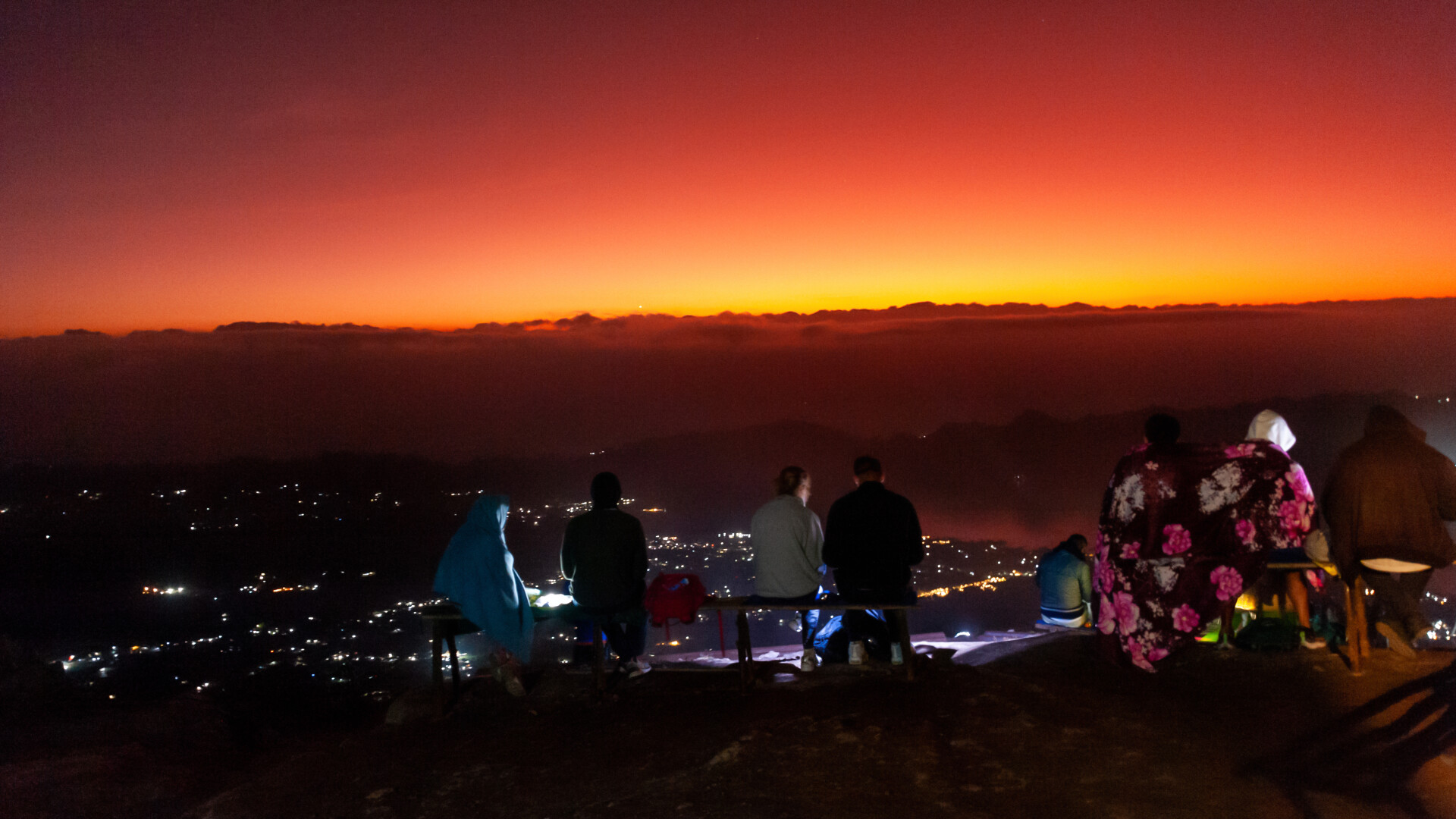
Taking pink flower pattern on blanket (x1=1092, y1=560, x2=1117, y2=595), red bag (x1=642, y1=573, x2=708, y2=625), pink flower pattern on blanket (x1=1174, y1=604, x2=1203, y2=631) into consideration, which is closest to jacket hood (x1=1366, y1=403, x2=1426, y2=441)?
pink flower pattern on blanket (x1=1174, y1=604, x2=1203, y2=631)

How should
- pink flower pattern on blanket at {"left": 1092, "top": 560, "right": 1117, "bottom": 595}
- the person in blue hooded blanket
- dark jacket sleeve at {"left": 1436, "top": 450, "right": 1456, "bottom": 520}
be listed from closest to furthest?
dark jacket sleeve at {"left": 1436, "top": 450, "right": 1456, "bottom": 520}, pink flower pattern on blanket at {"left": 1092, "top": 560, "right": 1117, "bottom": 595}, the person in blue hooded blanket

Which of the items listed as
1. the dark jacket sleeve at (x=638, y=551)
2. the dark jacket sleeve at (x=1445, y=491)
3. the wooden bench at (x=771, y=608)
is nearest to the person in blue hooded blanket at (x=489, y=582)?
the dark jacket sleeve at (x=638, y=551)

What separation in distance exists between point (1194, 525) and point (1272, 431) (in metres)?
1.23

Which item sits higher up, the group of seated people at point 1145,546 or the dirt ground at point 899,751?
the group of seated people at point 1145,546

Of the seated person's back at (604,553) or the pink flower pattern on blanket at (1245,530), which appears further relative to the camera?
the seated person's back at (604,553)

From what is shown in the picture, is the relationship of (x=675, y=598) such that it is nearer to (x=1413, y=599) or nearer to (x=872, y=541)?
(x=872, y=541)

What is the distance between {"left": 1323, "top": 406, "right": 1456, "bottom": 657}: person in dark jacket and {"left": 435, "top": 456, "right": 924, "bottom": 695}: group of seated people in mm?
2909

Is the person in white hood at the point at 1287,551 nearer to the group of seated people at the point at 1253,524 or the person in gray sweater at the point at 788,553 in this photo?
the group of seated people at the point at 1253,524

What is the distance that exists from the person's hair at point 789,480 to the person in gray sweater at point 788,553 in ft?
0.31

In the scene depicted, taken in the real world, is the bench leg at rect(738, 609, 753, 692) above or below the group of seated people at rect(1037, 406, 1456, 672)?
below

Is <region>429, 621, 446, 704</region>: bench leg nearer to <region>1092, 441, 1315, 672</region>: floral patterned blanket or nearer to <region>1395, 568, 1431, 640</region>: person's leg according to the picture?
<region>1092, 441, 1315, 672</region>: floral patterned blanket

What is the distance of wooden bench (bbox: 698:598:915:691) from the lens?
6.71 meters

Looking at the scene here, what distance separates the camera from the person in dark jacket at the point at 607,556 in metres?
7.17

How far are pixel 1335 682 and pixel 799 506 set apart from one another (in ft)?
12.6
